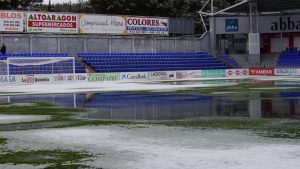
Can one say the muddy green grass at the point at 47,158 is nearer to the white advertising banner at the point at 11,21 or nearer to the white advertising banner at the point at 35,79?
the white advertising banner at the point at 35,79

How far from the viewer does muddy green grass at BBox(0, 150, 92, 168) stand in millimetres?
11274

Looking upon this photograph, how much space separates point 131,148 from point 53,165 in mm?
2546

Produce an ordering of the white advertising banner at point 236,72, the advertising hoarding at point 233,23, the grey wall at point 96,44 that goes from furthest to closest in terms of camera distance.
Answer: the advertising hoarding at point 233,23 → the white advertising banner at point 236,72 → the grey wall at point 96,44

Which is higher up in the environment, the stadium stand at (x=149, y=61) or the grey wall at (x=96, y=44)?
the grey wall at (x=96, y=44)

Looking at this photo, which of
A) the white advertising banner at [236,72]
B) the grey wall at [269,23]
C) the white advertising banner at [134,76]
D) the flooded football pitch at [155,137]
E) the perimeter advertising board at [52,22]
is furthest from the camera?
the grey wall at [269,23]

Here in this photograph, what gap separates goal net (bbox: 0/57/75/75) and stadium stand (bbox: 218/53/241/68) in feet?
77.9

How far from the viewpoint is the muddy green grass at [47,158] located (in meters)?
11.3

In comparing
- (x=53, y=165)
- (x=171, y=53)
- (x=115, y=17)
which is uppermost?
(x=115, y=17)

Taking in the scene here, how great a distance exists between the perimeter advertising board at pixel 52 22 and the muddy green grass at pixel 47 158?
4475cm

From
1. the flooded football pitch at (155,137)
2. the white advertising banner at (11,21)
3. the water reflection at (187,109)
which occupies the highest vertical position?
the white advertising banner at (11,21)

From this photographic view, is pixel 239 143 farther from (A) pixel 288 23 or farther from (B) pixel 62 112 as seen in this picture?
(A) pixel 288 23

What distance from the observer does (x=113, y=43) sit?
63406 millimetres

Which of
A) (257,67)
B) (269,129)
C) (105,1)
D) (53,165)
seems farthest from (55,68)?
(53,165)

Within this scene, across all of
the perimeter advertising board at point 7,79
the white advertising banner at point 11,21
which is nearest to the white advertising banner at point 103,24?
the white advertising banner at point 11,21
